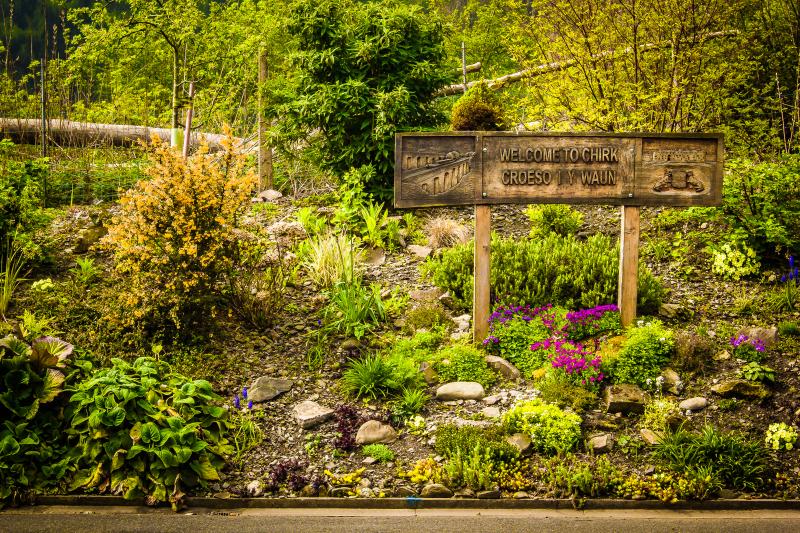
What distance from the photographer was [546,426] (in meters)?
5.58

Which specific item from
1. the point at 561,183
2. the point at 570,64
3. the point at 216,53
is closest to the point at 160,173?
the point at 561,183

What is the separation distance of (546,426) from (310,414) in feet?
6.55

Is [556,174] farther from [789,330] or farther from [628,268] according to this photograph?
[789,330]

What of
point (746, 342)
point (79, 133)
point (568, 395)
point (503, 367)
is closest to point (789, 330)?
point (746, 342)

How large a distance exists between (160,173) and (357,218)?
319 centimetres

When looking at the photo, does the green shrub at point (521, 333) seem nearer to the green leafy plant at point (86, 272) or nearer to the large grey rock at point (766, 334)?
the large grey rock at point (766, 334)

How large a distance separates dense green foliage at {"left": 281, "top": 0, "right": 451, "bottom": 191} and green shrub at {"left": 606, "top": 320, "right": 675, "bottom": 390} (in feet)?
14.4

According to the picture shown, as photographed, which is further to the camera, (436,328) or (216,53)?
(216,53)

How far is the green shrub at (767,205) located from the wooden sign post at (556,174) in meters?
1.35

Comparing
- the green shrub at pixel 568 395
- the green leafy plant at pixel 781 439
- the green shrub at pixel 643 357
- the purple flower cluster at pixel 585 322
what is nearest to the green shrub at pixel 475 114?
the purple flower cluster at pixel 585 322

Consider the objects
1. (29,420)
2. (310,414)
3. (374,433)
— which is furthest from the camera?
(310,414)

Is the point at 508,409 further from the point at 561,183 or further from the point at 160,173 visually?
the point at 160,173

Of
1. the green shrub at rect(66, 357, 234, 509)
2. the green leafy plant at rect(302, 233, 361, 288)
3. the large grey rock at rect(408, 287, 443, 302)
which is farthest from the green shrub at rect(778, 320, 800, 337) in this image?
the green shrub at rect(66, 357, 234, 509)

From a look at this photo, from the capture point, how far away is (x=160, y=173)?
22.5ft
